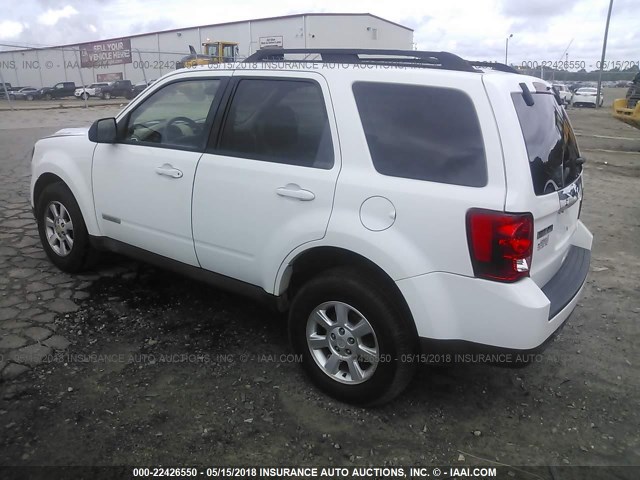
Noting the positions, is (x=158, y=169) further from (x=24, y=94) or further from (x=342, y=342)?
(x=24, y=94)

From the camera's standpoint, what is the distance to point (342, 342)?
2.82m

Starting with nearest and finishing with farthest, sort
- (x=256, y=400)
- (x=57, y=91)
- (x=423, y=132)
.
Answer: (x=423, y=132), (x=256, y=400), (x=57, y=91)

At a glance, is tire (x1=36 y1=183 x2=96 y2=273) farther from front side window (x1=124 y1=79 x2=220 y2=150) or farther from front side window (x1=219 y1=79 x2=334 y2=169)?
front side window (x1=219 y1=79 x2=334 y2=169)

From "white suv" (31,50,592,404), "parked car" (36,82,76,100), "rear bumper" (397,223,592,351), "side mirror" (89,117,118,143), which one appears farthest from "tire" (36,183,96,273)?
"parked car" (36,82,76,100)

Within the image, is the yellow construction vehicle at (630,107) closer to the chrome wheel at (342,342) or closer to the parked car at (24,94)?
the chrome wheel at (342,342)

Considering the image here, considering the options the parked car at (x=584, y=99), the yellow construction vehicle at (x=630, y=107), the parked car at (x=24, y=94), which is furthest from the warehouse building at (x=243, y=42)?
the yellow construction vehicle at (x=630, y=107)

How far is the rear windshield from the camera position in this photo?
247 centimetres

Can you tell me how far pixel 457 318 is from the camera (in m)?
2.45

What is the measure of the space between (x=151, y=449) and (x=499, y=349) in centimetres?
176

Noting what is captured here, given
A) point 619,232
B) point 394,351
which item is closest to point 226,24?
point 619,232

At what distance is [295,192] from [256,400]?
3.96ft

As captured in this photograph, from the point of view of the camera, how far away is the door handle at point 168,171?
11.1 ft

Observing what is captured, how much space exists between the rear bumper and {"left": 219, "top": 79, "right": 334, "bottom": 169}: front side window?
0.86 metres

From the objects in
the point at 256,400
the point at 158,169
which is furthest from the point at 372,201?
the point at 158,169
